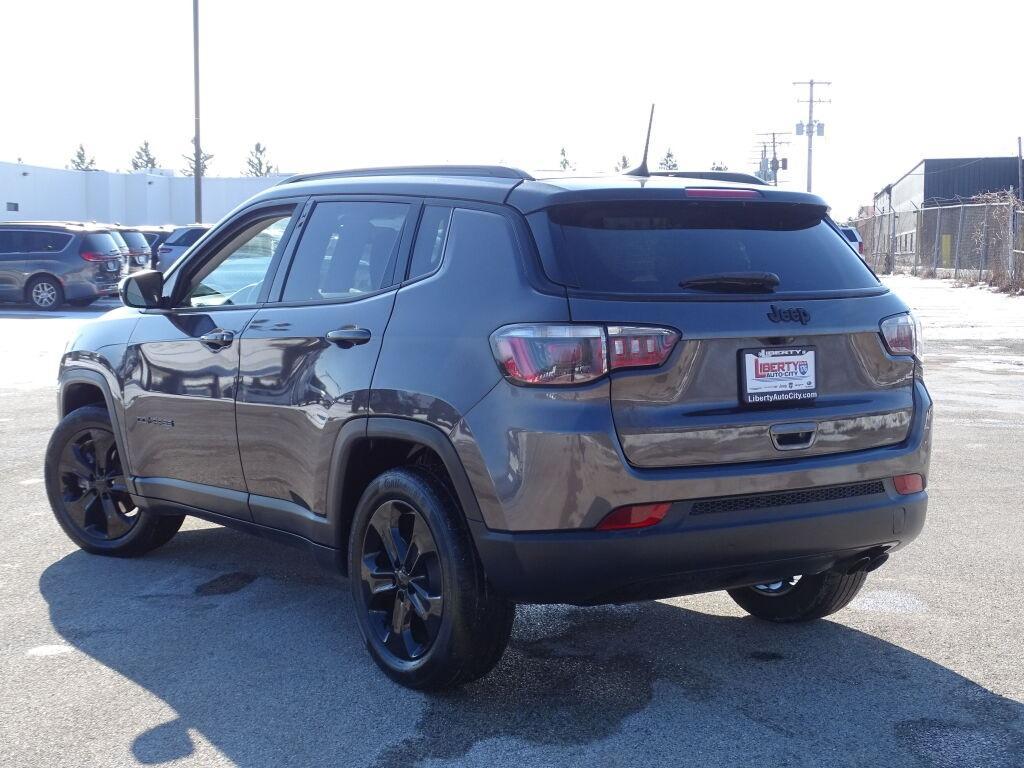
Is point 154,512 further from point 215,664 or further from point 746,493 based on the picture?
point 746,493

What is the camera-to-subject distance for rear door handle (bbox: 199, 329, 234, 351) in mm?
5215

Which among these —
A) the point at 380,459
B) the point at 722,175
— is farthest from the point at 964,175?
the point at 380,459

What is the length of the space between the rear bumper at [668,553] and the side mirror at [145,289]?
245 cm

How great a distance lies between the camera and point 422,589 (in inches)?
171

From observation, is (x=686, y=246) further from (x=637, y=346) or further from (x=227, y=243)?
(x=227, y=243)

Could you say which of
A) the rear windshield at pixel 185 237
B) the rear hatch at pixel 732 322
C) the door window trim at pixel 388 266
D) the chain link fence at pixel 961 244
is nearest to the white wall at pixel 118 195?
the chain link fence at pixel 961 244

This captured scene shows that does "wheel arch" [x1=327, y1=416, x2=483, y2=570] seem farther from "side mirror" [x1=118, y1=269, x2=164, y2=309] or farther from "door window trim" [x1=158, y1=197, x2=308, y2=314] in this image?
"side mirror" [x1=118, y1=269, x2=164, y2=309]

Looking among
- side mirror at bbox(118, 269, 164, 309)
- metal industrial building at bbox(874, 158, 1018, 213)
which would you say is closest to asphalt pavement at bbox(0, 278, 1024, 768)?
side mirror at bbox(118, 269, 164, 309)

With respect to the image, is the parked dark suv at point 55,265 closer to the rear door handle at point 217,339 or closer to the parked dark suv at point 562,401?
the rear door handle at point 217,339

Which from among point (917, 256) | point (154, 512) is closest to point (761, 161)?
point (917, 256)

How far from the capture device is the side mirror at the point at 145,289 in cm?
570

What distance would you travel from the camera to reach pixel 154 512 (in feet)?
19.5

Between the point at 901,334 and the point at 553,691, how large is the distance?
1.77 meters

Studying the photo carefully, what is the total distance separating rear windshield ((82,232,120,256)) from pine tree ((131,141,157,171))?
15026cm
